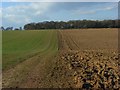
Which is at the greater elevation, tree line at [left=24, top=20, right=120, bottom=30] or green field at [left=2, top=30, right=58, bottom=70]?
tree line at [left=24, top=20, right=120, bottom=30]

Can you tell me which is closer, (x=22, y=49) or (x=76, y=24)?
(x=22, y=49)

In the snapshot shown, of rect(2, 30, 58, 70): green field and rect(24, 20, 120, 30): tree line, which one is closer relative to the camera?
rect(2, 30, 58, 70): green field

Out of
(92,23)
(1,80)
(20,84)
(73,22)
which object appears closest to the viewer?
(20,84)

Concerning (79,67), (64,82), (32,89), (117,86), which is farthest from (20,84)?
(79,67)

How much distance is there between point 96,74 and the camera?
43.9 feet

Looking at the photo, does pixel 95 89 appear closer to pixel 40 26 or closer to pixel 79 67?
pixel 79 67

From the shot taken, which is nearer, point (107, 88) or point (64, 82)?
point (107, 88)

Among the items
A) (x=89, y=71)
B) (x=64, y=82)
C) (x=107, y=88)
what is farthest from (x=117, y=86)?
(x=89, y=71)

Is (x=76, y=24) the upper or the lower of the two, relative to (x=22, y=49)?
upper

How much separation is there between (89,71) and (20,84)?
3949 mm

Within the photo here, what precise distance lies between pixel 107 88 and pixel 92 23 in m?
121

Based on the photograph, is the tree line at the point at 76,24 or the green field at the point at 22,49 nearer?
the green field at the point at 22,49

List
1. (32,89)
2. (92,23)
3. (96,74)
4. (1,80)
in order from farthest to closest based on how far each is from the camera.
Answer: (92,23)
(96,74)
(1,80)
(32,89)

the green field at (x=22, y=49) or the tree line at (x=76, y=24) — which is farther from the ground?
the tree line at (x=76, y=24)
